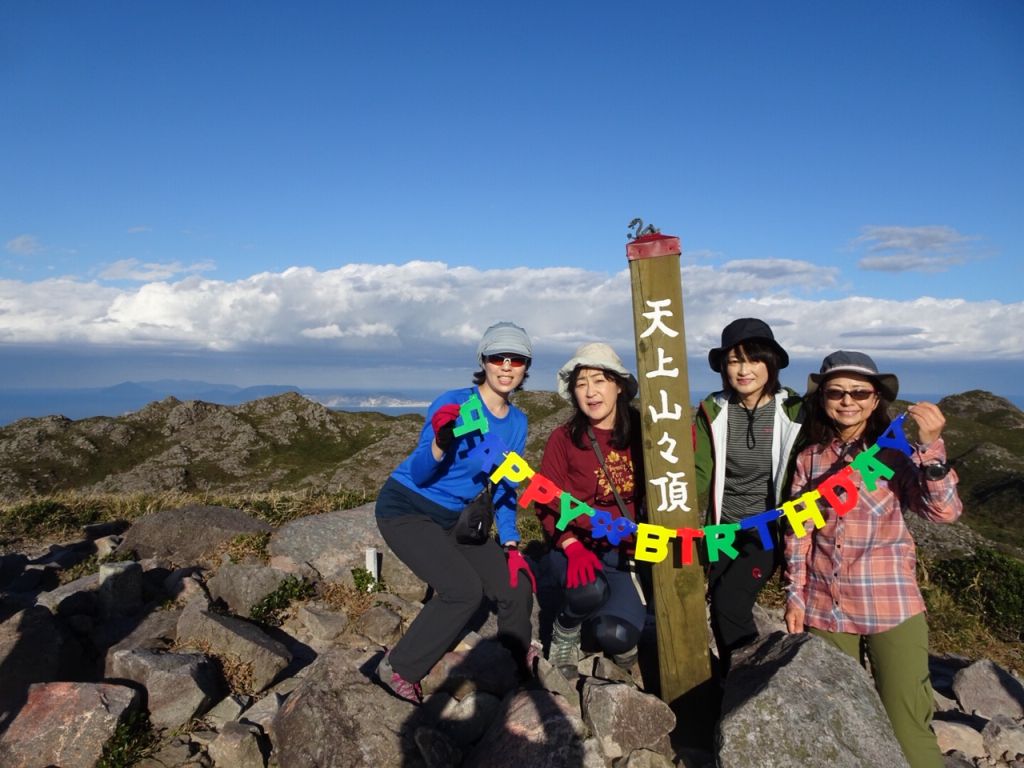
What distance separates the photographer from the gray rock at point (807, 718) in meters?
3.88

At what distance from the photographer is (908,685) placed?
194 inches

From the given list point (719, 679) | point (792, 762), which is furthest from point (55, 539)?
point (792, 762)

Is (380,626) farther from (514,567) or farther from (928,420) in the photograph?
(928,420)

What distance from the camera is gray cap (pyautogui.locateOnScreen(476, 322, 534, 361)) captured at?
6.00m

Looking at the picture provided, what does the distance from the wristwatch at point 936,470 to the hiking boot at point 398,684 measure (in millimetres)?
4518

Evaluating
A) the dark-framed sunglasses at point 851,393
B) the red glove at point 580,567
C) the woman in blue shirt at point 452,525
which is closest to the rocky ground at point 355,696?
the woman in blue shirt at point 452,525

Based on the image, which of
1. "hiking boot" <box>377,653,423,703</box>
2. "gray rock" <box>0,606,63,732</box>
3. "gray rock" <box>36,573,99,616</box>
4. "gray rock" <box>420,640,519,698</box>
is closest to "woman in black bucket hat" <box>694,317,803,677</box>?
"gray rock" <box>420,640,519,698</box>

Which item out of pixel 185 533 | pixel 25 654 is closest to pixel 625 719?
pixel 25 654

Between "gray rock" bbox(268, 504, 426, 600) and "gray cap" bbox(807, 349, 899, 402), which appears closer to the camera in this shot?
"gray cap" bbox(807, 349, 899, 402)

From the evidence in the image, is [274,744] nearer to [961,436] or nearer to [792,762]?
[792,762]

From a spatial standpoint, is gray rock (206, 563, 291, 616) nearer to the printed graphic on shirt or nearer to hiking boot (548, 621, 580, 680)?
hiking boot (548, 621, 580, 680)

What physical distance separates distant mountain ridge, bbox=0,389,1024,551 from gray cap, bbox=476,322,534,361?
1978 centimetres

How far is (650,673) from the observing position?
6504 mm

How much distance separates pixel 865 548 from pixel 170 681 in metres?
6.06
